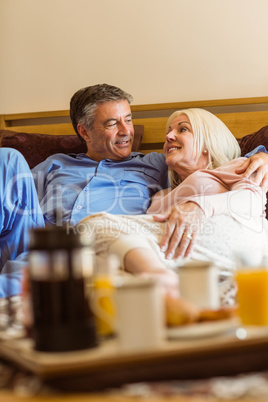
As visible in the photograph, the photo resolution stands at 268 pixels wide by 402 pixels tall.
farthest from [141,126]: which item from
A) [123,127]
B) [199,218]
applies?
[199,218]

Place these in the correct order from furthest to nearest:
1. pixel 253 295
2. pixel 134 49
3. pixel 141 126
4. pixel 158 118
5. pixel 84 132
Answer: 1. pixel 134 49
2. pixel 158 118
3. pixel 141 126
4. pixel 84 132
5. pixel 253 295

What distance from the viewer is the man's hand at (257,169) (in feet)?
6.61

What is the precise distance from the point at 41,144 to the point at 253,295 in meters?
1.86

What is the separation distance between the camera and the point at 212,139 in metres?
2.31

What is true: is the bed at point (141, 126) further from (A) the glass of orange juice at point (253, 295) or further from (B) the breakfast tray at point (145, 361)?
(B) the breakfast tray at point (145, 361)

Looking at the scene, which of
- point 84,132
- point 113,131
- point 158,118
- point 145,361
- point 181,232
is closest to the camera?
point 145,361

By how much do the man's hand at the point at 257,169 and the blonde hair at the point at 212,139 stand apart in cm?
20

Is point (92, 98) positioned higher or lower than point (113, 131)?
higher

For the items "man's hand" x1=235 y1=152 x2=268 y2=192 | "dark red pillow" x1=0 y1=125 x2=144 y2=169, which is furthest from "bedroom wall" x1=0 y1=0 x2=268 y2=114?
"man's hand" x1=235 y1=152 x2=268 y2=192

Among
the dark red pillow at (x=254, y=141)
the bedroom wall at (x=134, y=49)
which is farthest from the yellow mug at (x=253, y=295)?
the bedroom wall at (x=134, y=49)

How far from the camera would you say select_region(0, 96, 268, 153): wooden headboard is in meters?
2.78

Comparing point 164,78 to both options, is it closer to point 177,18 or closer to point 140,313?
point 177,18

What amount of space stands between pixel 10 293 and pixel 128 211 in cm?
78

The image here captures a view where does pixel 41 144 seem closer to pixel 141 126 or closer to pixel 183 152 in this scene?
pixel 141 126
